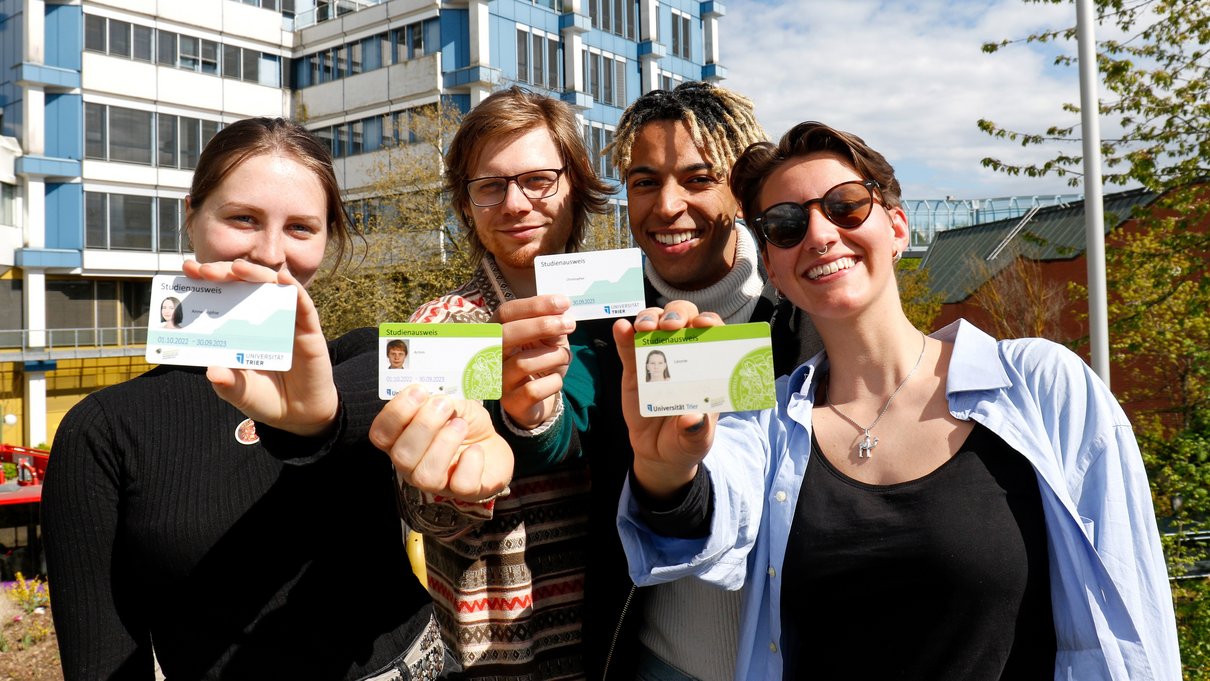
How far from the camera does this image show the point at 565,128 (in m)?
3.12

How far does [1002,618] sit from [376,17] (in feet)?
113

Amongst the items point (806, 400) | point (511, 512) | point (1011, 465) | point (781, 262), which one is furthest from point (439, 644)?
point (1011, 465)

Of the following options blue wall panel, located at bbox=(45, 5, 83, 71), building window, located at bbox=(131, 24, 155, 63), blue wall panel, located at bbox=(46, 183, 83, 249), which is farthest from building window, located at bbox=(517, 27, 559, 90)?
blue wall panel, located at bbox=(46, 183, 83, 249)

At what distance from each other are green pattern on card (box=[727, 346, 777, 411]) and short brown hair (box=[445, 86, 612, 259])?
45.4 inches

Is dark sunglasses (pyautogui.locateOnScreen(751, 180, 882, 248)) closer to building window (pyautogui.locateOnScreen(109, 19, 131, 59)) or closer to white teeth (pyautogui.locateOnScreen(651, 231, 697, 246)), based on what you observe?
white teeth (pyautogui.locateOnScreen(651, 231, 697, 246))

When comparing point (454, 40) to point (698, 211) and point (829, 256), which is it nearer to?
point (698, 211)

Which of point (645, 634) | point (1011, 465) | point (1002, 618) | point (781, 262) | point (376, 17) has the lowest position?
point (645, 634)

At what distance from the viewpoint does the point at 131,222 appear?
31266 millimetres

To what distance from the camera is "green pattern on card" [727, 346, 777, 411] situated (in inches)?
89.5

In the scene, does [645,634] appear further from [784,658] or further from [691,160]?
[691,160]

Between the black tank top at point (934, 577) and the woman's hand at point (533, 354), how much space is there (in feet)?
2.64

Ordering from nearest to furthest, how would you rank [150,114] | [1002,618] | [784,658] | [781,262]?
[1002,618], [784,658], [781,262], [150,114]

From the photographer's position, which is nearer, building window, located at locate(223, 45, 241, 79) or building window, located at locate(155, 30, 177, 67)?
building window, located at locate(155, 30, 177, 67)

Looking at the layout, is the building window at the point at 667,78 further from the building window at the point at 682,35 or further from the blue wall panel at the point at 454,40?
the blue wall panel at the point at 454,40
